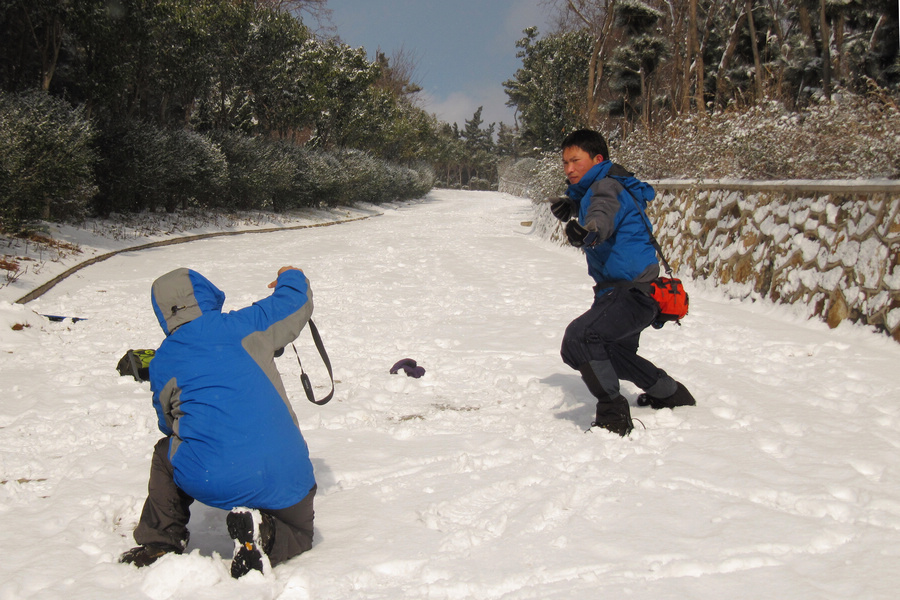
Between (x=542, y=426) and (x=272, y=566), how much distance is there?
2028mm

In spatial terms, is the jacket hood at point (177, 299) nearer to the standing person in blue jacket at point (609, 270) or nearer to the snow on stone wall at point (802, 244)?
the standing person in blue jacket at point (609, 270)

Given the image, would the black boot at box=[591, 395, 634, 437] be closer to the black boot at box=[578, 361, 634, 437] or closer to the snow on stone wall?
the black boot at box=[578, 361, 634, 437]

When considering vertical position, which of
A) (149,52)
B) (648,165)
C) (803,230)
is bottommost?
(803,230)

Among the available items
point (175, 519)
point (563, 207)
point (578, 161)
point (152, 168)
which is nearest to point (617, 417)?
point (563, 207)

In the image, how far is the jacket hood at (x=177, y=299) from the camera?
8.25 feet

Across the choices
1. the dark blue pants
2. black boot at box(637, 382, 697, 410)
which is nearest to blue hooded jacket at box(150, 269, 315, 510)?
the dark blue pants

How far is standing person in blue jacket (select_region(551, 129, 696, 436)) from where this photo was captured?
3637 millimetres

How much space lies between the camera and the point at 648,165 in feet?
41.3

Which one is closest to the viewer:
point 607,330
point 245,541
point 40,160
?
point 245,541

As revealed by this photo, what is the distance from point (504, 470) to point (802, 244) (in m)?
5.15

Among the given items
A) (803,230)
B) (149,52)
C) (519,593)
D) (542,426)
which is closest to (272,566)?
(519,593)

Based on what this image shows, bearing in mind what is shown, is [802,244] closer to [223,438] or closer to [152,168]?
[223,438]

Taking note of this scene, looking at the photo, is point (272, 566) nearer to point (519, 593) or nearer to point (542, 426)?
point (519, 593)

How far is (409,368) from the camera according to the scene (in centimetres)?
522
